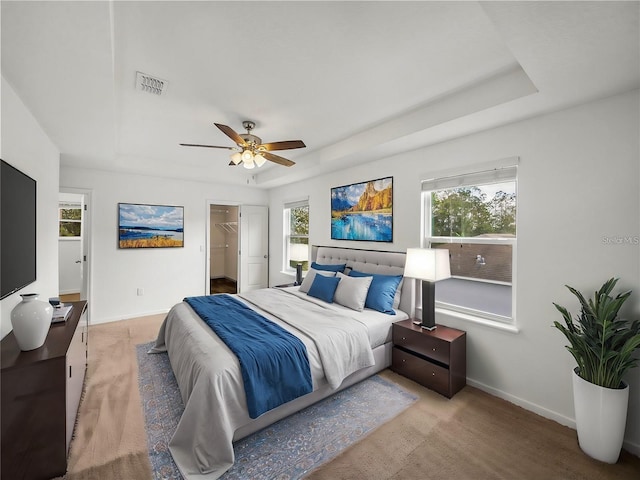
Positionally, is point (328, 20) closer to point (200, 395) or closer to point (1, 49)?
point (1, 49)

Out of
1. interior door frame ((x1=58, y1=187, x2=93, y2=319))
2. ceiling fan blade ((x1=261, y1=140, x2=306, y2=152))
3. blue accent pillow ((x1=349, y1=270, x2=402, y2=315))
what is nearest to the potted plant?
blue accent pillow ((x1=349, y1=270, x2=402, y2=315))

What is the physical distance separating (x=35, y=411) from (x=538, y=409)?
139 inches

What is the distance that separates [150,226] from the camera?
5023 mm

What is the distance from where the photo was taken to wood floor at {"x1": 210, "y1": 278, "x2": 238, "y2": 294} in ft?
23.1

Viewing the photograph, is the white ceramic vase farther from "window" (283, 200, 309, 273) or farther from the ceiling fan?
"window" (283, 200, 309, 273)

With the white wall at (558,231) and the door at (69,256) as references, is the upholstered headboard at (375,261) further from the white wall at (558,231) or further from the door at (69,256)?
the door at (69,256)

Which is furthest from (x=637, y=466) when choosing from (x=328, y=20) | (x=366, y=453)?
(x=328, y=20)

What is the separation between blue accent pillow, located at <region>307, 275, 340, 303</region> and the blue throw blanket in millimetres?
1026

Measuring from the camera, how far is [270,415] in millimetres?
2135

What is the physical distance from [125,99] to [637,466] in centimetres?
469

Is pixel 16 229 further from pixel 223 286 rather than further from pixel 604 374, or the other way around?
pixel 223 286

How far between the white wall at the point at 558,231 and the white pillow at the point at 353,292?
910 millimetres

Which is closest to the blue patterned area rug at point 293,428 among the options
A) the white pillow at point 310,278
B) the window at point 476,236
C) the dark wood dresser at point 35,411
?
the dark wood dresser at point 35,411

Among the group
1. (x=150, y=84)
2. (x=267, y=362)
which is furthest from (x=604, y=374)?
(x=150, y=84)
